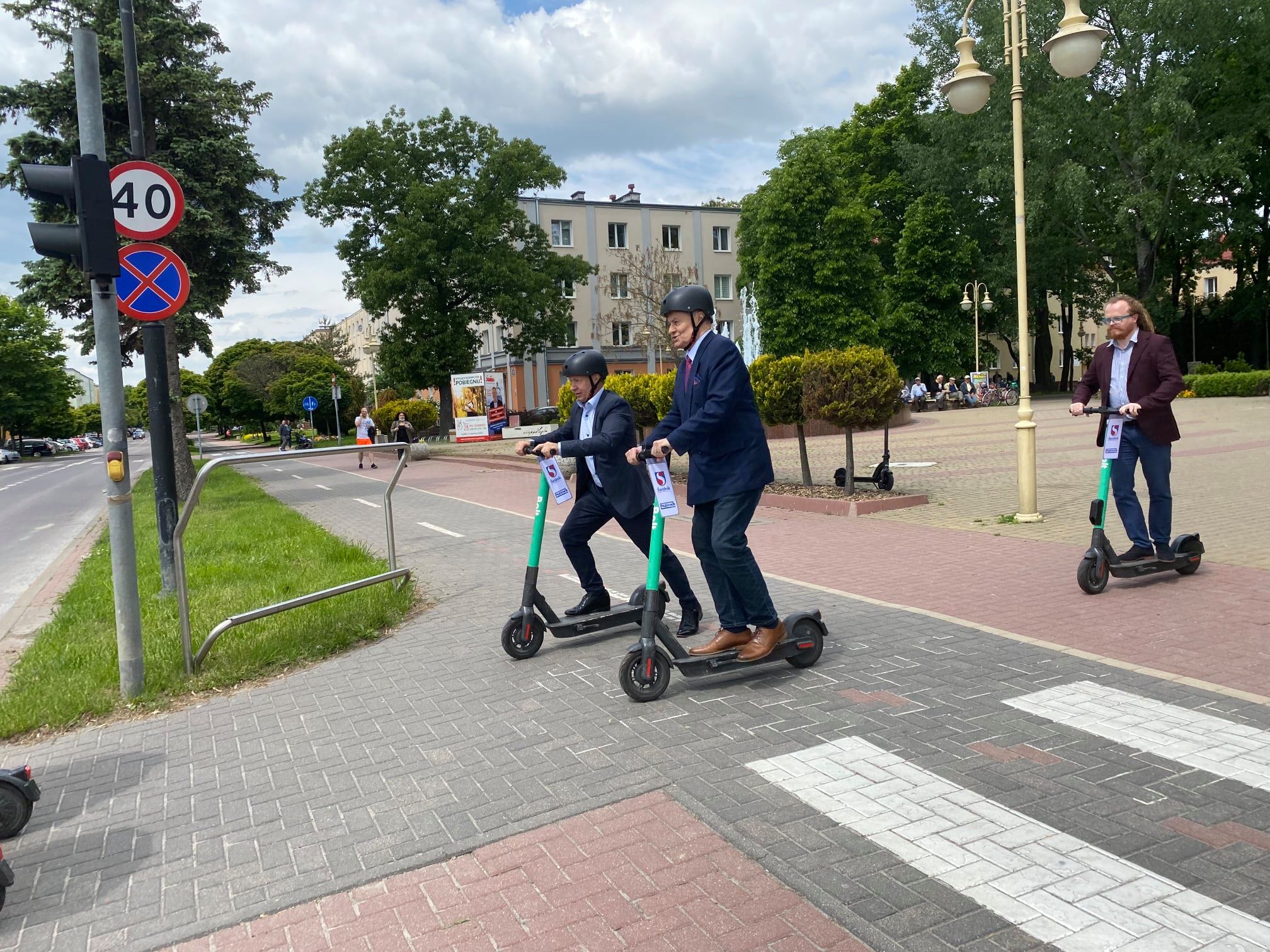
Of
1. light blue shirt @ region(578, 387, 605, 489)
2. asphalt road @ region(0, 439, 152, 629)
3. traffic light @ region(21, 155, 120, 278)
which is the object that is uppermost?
traffic light @ region(21, 155, 120, 278)

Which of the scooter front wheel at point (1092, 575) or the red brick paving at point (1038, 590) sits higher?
the scooter front wheel at point (1092, 575)

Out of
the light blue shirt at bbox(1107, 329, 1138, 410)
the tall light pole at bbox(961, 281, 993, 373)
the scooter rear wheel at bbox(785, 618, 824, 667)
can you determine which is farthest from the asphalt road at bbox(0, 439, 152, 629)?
the tall light pole at bbox(961, 281, 993, 373)

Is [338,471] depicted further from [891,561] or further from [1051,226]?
[1051,226]

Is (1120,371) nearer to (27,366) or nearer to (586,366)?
(586,366)

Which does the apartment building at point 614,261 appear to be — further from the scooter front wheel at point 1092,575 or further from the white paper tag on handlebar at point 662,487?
the white paper tag on handlebar at point 662,487

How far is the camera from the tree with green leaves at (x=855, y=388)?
37.9ft

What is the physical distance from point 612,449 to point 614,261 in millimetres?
58621

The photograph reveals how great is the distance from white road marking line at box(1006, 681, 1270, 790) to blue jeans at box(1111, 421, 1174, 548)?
252 centimetres

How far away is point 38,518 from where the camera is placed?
1938 centimetres

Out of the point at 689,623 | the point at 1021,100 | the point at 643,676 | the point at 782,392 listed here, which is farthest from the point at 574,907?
the point at 782,392

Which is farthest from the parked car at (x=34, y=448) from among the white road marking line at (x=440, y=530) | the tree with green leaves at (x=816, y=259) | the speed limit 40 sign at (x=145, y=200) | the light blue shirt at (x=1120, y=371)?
the light blue shirt at (x=1120, y=371)

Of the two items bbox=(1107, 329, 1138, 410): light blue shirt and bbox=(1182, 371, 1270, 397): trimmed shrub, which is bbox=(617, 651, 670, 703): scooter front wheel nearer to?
bbox=(1107, 329, 1138, 410): light blue shirt

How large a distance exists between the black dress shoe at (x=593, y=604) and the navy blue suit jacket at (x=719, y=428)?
1.52 m

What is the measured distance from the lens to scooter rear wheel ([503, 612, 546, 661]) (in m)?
5.64
